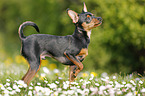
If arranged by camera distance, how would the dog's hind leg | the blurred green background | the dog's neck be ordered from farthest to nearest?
1. the blurred green background
2. the dog's neck
3. the dog's hind leg

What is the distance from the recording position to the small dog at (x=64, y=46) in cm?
371

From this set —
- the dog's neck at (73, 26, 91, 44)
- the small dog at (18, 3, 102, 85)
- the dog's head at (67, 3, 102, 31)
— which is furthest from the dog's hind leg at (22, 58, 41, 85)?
the dog's head at (67, 3, 102, 31)

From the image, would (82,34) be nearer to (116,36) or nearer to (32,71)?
(32,71)

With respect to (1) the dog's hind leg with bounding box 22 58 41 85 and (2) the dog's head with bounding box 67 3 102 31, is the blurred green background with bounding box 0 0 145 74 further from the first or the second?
(1) the dog's hind leg with bounding box 22 58 41 85

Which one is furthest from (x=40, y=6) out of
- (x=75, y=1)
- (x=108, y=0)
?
(x=108, y=0)

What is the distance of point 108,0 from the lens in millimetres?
7883

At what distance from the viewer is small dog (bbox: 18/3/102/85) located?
3715 millimetres

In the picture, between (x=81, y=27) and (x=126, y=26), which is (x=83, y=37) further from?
(x=126, y=26)

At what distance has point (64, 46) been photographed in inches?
150

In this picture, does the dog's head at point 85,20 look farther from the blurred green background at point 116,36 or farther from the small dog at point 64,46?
the blurred green background at point 116,36

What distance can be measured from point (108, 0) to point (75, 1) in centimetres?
367

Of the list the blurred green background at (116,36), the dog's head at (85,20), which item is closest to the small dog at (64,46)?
the dog's head at (85,20)

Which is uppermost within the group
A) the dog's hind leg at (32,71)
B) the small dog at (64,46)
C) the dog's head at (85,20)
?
the dog's head at (85,20)

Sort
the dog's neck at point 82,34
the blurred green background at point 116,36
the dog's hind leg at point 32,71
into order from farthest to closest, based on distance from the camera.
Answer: the blurred green background at point 116,36 < the dog's neck at point 82,34 < the dog's hind leg at point 32,71
